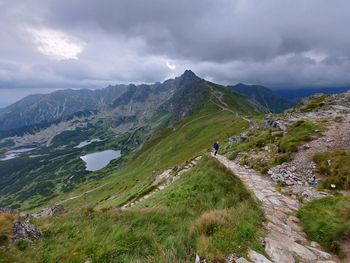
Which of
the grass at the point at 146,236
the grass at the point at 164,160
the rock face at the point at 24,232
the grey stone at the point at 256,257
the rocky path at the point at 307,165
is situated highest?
the rock face at the point at 24,232

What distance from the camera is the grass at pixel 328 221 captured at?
1016 centimetres

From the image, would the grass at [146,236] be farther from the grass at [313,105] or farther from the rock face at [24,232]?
the grass at [313,105]

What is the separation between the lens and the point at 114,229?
9383 millimetres

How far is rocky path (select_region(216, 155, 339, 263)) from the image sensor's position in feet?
28.7

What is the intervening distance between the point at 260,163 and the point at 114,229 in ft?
59.9

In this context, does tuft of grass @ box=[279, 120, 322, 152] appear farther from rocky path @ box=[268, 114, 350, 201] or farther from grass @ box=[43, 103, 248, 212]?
grass @ box=[43, 103, 248, 212]

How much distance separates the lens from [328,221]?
37.2ft

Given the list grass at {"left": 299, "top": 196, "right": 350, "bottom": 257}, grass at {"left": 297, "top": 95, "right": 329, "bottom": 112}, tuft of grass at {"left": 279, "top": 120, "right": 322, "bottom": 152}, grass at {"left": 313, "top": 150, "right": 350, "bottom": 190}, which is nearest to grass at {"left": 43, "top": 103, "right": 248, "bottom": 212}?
grass at {"left": 297, "top": 95, "right": 329, "bottom": 112}

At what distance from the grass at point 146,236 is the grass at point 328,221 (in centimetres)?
243

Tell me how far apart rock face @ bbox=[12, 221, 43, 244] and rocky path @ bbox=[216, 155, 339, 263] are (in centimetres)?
837

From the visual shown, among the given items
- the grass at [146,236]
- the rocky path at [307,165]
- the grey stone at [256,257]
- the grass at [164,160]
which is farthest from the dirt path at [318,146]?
the grass at [164,160]

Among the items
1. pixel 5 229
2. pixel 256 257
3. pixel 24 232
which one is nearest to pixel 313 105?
pixel 256 257

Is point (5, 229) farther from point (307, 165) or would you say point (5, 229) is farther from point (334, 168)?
point (307, 165)

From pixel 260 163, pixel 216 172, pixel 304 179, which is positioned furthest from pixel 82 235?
pixel 260 163
